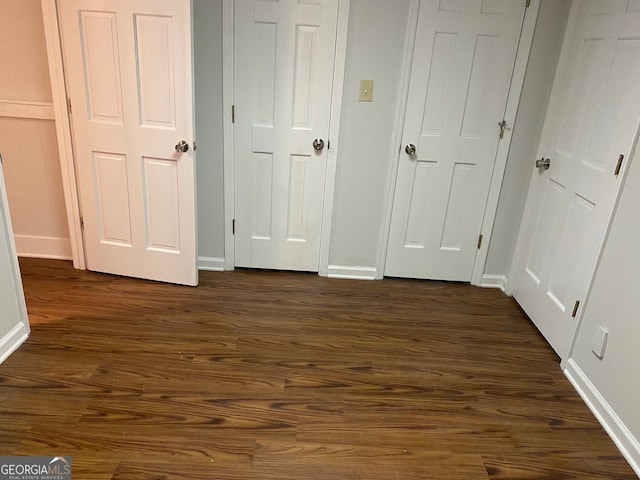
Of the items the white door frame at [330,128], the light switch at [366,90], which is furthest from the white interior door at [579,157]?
the white door frame at [330,128]

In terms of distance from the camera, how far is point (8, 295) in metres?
2.08

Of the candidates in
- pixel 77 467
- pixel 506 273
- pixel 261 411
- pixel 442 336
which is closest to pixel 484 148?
pixel 506 273

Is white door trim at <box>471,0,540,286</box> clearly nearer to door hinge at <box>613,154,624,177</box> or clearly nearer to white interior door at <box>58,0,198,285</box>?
door hinge at <box>613,154,624,177</box>

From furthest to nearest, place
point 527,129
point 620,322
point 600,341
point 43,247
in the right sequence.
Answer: point 43,247 < point 527,129 < point 600,341 < point 620,322

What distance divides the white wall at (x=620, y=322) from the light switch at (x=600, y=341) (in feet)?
0.06

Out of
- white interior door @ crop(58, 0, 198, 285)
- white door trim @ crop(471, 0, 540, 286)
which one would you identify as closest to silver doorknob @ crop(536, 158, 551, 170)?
white door trim @ crop(471, 0, 540, 286)

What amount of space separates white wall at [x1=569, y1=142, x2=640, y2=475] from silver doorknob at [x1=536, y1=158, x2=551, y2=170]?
2.30ft

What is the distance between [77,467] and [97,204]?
5.35ft

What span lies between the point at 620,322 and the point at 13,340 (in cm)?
272

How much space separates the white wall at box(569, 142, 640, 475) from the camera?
1800mm

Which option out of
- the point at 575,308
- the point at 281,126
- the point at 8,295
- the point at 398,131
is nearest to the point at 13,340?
the point at 8,295

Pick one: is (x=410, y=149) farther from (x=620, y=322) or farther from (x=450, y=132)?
(x=620, y=322)

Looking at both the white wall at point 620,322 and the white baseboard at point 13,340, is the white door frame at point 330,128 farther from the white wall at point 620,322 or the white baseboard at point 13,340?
the white wall at point 620,322

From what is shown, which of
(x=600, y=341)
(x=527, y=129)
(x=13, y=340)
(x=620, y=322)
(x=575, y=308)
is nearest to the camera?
(x=620, y=322)
